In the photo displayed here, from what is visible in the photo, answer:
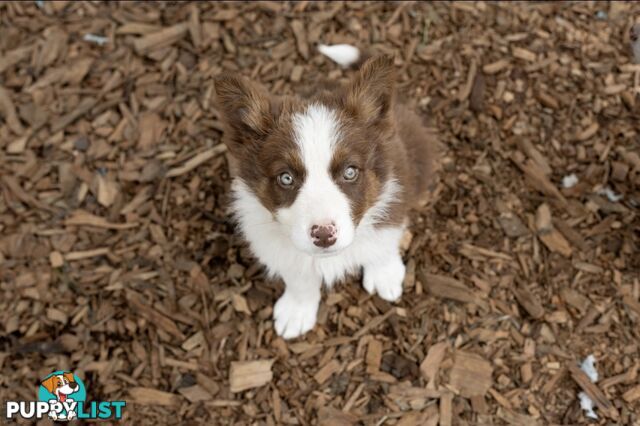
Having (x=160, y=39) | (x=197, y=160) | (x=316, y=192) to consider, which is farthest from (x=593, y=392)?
(x=160, y=39)

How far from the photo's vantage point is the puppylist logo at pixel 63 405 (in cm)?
352

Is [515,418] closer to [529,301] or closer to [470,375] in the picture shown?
[470,375]

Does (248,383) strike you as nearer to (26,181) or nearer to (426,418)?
(426,418)

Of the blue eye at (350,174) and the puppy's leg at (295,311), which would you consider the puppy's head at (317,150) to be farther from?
the puppy's leg at (295,311)

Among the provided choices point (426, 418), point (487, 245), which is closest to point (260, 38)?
point (487, 245)

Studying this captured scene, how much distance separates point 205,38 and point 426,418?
3064 mm

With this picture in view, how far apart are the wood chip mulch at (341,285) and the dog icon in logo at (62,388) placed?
0.20 feet

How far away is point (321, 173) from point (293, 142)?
0.20 m

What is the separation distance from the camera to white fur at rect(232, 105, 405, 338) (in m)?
2.73

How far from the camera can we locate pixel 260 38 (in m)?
4.57

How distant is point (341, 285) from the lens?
3.91 metres


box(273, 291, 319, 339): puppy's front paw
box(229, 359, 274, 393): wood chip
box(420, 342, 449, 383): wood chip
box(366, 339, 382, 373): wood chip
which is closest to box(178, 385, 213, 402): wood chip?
box(229, 359, 274, 393): wood chip

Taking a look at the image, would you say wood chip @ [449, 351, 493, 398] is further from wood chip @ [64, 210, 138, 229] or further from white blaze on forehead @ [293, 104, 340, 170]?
wood chip @ [64, 210, 138, 229]

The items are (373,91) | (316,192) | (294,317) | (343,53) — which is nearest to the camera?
(316,192)
